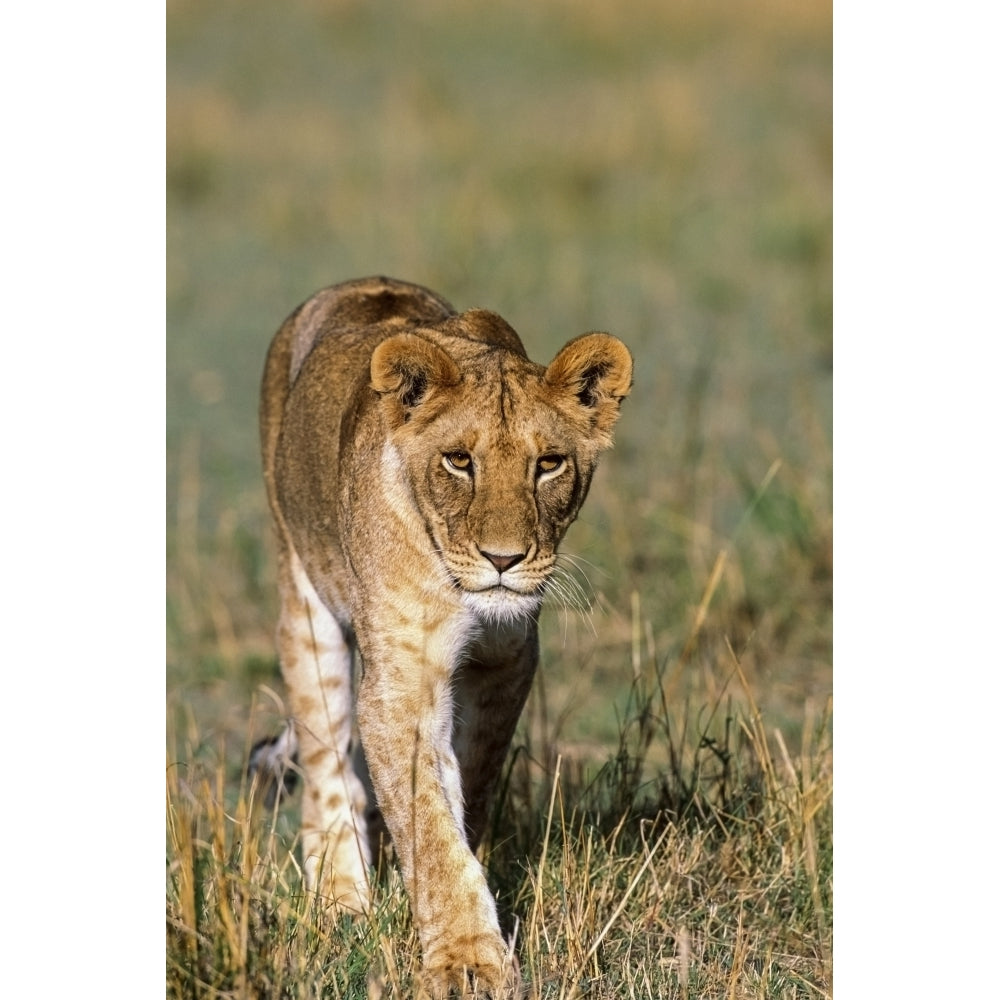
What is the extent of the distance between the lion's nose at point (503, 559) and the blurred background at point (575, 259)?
129cm

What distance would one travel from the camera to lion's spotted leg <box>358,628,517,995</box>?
4.12 meters

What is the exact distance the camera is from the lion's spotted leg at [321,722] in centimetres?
533

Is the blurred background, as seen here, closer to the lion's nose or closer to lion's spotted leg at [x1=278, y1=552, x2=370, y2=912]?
lion's spotted leg at [x1=278, y1=552, x2=370, y2=912]

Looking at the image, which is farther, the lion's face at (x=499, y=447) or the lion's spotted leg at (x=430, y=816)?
the lion's spotted leg at (x=430, y=816)

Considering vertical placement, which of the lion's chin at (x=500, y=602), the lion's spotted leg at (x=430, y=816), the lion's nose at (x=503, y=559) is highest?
the lion's nose at (x=503, y=559)

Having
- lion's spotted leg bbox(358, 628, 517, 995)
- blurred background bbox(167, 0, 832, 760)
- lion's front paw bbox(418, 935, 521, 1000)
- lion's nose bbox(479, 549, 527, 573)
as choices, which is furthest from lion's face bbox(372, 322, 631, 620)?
blurred background bbox(167, 0, 832, 760)

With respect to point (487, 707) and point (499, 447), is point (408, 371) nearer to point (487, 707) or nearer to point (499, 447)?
point (499, 447)

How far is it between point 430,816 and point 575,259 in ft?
24.7

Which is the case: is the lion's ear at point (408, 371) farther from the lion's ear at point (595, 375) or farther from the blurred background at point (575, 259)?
the blurred background at point (575, 259)

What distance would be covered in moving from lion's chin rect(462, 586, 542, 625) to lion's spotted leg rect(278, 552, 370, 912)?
123 centimetres

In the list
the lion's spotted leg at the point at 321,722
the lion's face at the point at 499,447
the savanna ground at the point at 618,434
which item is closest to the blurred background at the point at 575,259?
the savanna ground at the point at 618,434

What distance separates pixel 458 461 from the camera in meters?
4.10
